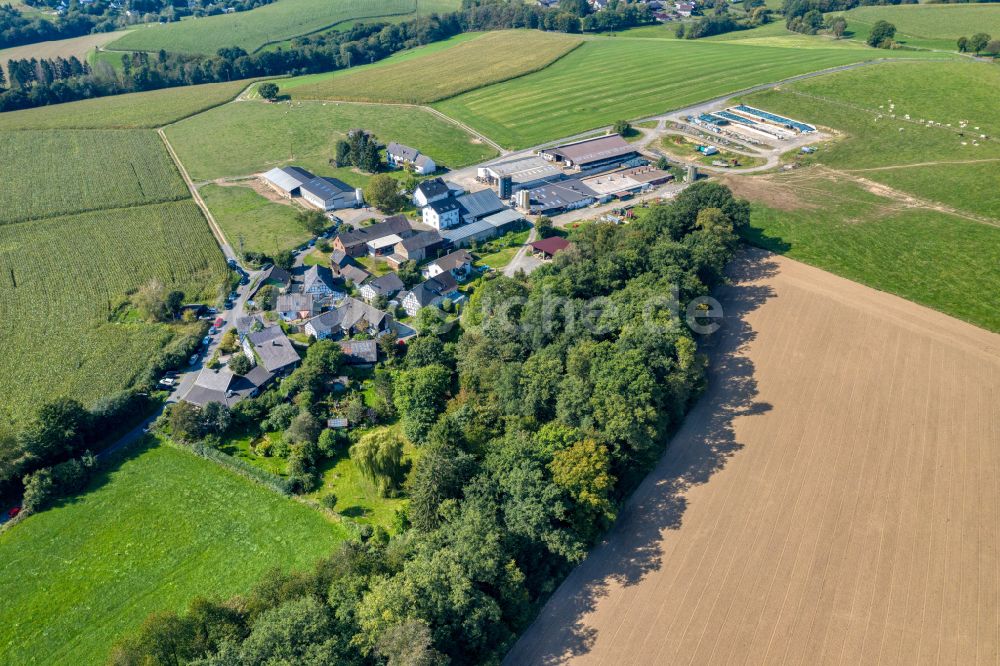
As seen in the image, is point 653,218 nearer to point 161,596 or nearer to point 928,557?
point 928,557

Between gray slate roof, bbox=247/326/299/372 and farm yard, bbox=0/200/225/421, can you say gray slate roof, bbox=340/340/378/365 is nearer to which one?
gray slate roof, bbox=247/326/299/372

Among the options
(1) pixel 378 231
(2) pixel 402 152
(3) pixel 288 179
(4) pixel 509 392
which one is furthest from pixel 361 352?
(2) pixel 402 152

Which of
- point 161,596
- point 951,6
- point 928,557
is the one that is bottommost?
point 161,596

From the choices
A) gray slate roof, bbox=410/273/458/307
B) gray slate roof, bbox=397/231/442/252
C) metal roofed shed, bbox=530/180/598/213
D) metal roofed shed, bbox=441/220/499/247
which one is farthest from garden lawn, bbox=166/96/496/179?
gray slate roof, bbox=410/273/458/307

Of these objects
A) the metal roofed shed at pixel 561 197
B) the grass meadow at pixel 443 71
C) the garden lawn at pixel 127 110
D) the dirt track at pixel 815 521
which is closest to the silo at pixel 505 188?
the metal roofed shed at pixel 561 197

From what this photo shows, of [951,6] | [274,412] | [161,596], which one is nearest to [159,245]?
[274,412]

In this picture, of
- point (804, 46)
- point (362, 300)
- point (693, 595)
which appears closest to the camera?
point (693, 595)

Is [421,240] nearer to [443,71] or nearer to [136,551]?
[136,551]
